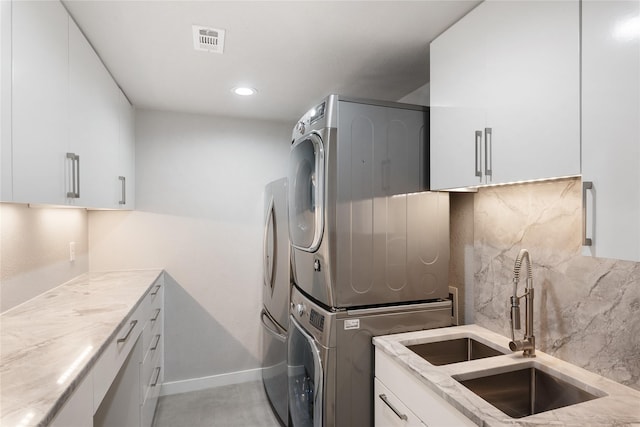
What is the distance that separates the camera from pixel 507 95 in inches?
49.2

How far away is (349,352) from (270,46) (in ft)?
5.24

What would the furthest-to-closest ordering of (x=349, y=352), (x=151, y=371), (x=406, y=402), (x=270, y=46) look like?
(x=151, y=371), (x=270, y=46), (x=349, y=352), (x=406, y=402)

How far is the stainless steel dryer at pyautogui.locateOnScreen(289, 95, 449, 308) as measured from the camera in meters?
1.62

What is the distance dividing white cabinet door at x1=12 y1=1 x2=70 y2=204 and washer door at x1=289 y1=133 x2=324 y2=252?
1.10m

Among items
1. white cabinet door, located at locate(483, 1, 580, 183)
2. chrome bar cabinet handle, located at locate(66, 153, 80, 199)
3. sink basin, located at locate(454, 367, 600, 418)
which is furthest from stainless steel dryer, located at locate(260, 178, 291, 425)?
white cabinet door, located at locate(483, 1, 580, 183)

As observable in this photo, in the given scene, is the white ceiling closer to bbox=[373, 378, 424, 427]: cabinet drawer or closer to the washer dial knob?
the washer dial knob

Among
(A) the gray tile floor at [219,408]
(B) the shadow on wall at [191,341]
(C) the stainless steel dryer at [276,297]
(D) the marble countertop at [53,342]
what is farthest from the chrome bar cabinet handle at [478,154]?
(B) the shadow on wall at [191,341]

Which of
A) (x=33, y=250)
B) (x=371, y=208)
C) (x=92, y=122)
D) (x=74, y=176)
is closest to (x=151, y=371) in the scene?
(x=33, y=250)

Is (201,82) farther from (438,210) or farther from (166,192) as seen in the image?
(438,210)

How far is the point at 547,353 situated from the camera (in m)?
1.44

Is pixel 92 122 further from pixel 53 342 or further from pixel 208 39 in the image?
pixel 53 342

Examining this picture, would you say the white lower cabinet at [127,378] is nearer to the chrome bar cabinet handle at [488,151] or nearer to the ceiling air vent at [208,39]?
the ceiling air vent at [208,39]

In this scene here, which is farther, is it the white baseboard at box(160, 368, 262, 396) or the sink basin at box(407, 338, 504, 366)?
the white baseboard at box(160, 368, 262, 396)

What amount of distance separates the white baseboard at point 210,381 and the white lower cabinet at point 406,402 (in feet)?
6.10
